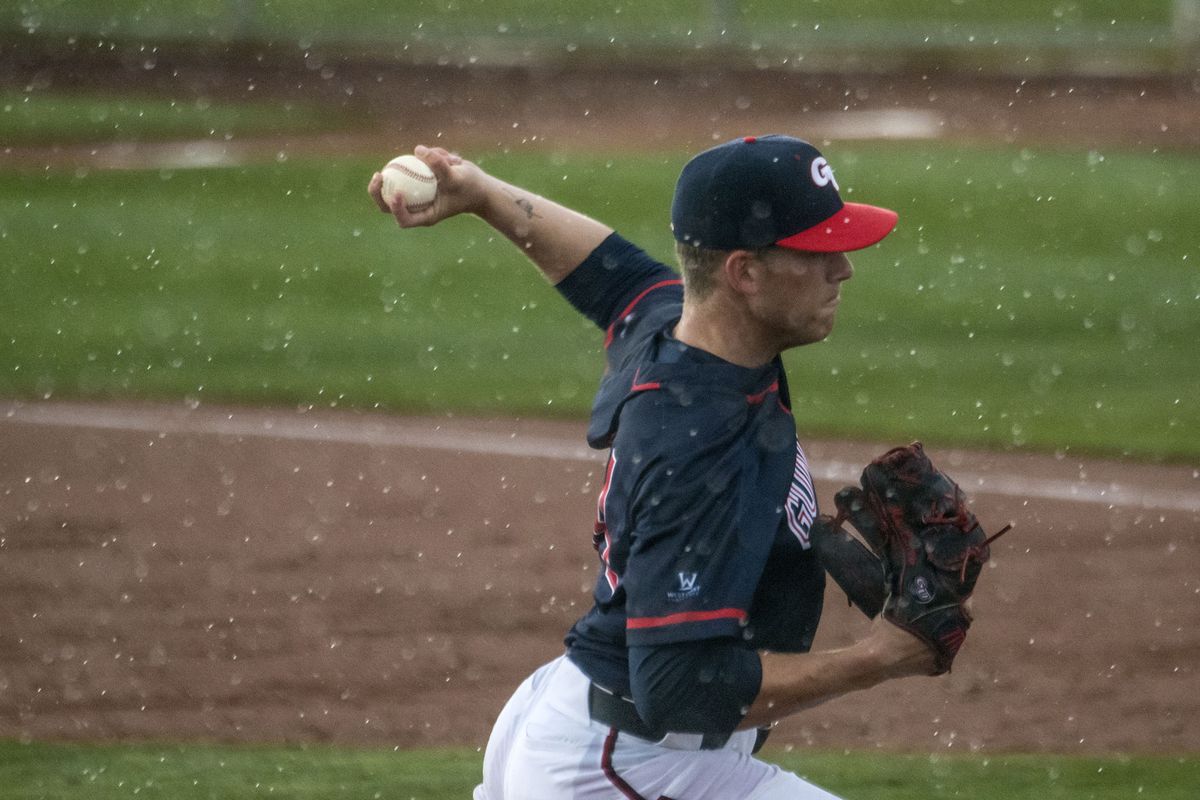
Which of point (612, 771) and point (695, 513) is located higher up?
point (695, 513)

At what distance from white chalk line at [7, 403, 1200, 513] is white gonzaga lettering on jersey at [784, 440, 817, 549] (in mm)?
5166

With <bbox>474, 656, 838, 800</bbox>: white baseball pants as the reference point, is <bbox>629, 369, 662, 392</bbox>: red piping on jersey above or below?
above

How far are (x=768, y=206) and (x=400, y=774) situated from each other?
290cm

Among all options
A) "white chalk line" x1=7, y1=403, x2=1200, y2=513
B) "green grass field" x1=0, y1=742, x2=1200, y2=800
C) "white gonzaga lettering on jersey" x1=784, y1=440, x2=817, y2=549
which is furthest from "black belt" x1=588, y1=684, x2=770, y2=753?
"white chalk line" x1=7, y1=403, x2=1200, y2=513

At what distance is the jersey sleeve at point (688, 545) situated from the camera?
9.20 feet

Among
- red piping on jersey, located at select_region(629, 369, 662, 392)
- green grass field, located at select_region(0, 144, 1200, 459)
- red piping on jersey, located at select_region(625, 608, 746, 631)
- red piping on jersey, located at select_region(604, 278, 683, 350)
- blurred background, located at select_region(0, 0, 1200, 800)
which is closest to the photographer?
red piping on jersey, located at select_region(625, 608, 746, 631)

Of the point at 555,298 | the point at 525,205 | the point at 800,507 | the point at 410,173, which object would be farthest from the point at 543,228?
the point at 555,298

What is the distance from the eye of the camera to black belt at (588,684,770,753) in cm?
305

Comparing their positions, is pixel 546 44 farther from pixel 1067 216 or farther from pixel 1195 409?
pixel 1195 409

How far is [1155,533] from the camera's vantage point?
25.1ft

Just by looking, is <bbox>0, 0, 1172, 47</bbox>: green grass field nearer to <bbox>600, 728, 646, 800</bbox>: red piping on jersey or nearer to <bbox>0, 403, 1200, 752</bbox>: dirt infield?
<bbox>0, 403, 1200, 752</bbox>: dirt infield

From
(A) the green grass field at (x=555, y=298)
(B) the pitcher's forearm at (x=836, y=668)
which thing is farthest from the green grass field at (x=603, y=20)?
(B) the pitcher's forearm at (x=836, y=668)

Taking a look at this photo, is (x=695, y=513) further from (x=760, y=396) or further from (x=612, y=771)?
(x=612, y=771)

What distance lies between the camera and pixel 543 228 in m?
3.74
